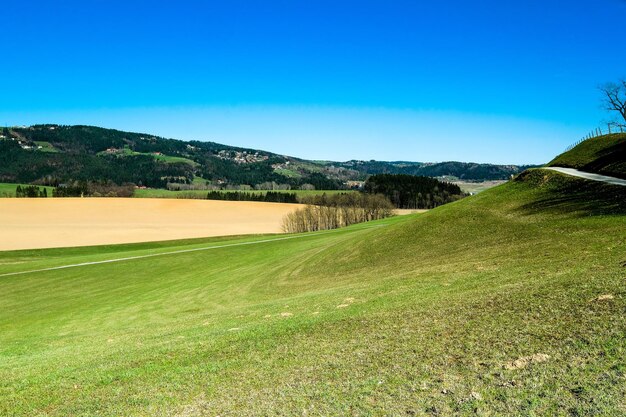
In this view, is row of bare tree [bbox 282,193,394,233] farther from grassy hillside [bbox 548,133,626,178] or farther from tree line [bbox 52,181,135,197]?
tree line [bbox 52,181,135,197]

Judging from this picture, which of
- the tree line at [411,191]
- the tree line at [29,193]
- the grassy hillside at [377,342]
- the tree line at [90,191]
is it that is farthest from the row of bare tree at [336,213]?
the tree line at [29,193]

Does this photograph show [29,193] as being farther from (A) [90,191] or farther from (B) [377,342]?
(B) [377,342]

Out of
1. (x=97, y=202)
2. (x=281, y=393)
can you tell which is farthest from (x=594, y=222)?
(x=97, y=202)

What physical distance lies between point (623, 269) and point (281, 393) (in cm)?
1012

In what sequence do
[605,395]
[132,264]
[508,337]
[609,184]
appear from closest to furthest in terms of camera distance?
1. [605,395]
2. [508,337]
3. [609,184]
4. [132,264]

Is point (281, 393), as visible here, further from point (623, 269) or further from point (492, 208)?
point (492, 208)

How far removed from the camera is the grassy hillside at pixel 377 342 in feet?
24.2

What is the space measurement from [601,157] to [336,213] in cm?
6641

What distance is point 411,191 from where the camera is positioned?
16188 centimetres

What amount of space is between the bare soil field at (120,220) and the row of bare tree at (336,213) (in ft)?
17.3

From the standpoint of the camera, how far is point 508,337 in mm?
8977

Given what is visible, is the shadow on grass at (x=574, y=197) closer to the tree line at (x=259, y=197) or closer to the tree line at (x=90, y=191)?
the tree line at (x=259, y=197)

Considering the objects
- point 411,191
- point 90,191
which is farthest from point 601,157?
point 90,191

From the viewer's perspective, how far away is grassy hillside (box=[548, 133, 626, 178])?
40.4 meters
